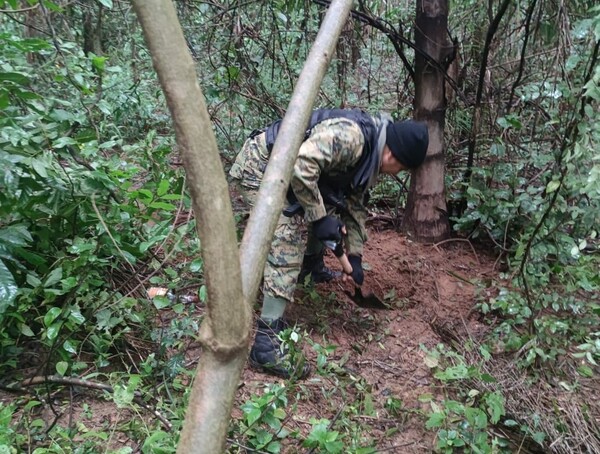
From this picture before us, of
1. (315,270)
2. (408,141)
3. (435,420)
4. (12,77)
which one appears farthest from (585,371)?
(12,77)

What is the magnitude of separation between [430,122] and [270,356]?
221 cm

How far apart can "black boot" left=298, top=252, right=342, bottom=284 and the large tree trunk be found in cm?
90

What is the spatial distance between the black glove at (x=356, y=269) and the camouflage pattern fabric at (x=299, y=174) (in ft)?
1.30

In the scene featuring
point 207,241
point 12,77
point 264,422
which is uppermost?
point 12,77

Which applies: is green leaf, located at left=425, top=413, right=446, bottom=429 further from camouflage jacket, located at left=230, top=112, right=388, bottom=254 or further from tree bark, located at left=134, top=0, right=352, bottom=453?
tree bark, located at left=134, top=0, right=352, bottom=453

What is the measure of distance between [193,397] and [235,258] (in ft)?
0.76

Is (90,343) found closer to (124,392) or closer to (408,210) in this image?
(124,392)

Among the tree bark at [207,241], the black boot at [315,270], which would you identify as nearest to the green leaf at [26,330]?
the black boot at [315,270]

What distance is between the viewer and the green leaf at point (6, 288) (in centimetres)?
232

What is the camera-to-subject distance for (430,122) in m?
4.11

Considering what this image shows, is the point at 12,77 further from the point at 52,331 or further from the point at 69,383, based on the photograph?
the point at 69,383

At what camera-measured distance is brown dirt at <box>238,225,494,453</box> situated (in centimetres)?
272

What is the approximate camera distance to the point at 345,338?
3.39 metres

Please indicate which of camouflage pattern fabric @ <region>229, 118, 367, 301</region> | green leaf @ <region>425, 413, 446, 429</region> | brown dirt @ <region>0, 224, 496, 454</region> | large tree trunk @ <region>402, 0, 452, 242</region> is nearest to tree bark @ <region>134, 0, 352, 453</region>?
brown dirt @ <region>0, 224, 496, 454</region>
